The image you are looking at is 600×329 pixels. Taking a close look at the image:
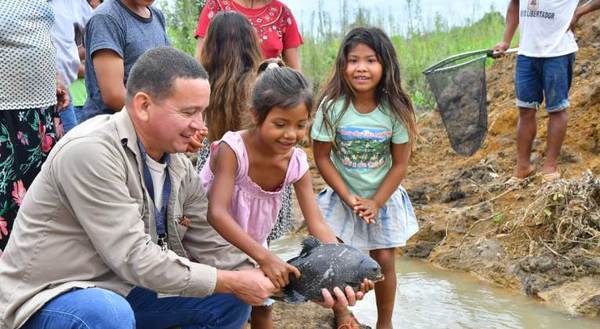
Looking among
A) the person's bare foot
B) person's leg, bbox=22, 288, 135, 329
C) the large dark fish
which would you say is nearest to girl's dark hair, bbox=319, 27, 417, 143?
the large dark fish

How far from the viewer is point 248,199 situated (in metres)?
3.24

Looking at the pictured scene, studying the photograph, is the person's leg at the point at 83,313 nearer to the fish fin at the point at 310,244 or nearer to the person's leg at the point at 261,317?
the fish fin at the point at 310,244

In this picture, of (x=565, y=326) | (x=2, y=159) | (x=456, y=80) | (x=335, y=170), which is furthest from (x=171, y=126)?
(x=456, y=80)

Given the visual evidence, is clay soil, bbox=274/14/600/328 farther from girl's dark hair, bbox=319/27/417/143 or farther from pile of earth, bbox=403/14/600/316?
girl's dark hair, bbox=319/27/417/143

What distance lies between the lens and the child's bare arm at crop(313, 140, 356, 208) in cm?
370

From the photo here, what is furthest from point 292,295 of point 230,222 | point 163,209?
point 163,209

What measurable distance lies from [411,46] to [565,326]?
693 centimetres

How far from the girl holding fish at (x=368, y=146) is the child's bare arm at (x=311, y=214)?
430 mm

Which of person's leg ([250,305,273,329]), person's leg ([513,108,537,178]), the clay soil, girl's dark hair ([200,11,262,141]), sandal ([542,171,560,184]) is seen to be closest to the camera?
person's leg ([250,305,273,329])

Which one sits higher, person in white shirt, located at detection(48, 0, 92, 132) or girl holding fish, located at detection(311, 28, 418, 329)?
person in white shirt, located at detection(48, 0, 92, 132)

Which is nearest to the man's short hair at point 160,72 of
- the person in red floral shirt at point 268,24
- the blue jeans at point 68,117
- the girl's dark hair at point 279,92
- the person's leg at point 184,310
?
the girl's dark hair at point 279,92

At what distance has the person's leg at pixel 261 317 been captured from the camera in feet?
10.9

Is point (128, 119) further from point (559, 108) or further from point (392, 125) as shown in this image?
point (559, 108)

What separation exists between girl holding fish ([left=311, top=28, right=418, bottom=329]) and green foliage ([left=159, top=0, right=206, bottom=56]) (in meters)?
4.71
